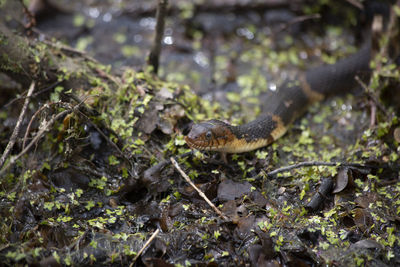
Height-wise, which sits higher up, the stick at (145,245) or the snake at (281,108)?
the snake at (281,108)

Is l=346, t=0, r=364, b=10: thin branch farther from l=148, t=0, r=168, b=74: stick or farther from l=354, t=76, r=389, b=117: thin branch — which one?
l=148, t=0, r=168, b=74: stick

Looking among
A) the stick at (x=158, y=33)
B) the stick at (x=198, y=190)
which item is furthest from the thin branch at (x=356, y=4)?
the stick at (x=198, y=190)

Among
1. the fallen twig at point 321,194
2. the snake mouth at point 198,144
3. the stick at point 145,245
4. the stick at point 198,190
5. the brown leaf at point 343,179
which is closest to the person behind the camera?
the stick at point 145,245

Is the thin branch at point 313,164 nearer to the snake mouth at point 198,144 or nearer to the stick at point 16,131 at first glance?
the snake mouth at point 198,144

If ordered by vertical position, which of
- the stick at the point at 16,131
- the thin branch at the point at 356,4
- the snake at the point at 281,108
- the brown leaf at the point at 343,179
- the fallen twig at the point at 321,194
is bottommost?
the fallen twig at the point at 321,194

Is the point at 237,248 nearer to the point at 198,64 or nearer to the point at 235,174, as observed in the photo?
the point at 235,174

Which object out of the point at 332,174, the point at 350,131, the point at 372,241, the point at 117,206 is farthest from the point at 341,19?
the point at 117,206

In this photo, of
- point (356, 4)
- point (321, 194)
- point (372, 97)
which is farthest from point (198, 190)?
point (356, 4)

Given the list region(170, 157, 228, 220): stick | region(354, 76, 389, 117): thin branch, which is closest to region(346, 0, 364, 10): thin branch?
region(354, 76, 389, 117): thin branch
